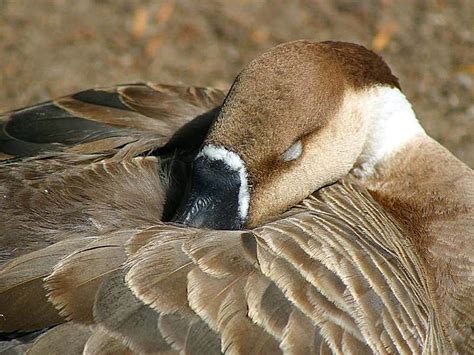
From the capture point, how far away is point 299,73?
3109mm

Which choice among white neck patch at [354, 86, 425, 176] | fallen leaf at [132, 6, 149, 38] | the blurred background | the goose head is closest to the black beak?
the goose head

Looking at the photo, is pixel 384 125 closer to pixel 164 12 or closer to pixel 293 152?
pixel 293 152

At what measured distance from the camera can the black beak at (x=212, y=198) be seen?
2.90 m

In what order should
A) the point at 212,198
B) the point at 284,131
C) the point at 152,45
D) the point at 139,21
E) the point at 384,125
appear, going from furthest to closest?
the point at 139,21 → the point at 152,45 → the point at 384,125 → the point at 284,131 → the point at 212,198

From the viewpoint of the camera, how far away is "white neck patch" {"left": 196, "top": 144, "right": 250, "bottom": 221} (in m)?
2.94

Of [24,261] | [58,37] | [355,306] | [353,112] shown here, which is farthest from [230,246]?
[58,37]

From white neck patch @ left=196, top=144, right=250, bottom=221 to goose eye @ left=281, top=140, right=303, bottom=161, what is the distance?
194 mm

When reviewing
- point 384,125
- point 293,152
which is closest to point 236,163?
point 293,152

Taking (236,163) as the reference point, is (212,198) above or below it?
below

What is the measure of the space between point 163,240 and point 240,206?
1.05 ft

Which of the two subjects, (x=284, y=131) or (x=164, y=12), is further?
(x=164, y=12)

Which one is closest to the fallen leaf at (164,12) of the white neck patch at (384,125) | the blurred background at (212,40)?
the blurred background at (212,40)

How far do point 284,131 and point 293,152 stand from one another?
0.39ft

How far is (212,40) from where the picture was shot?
5.81m
